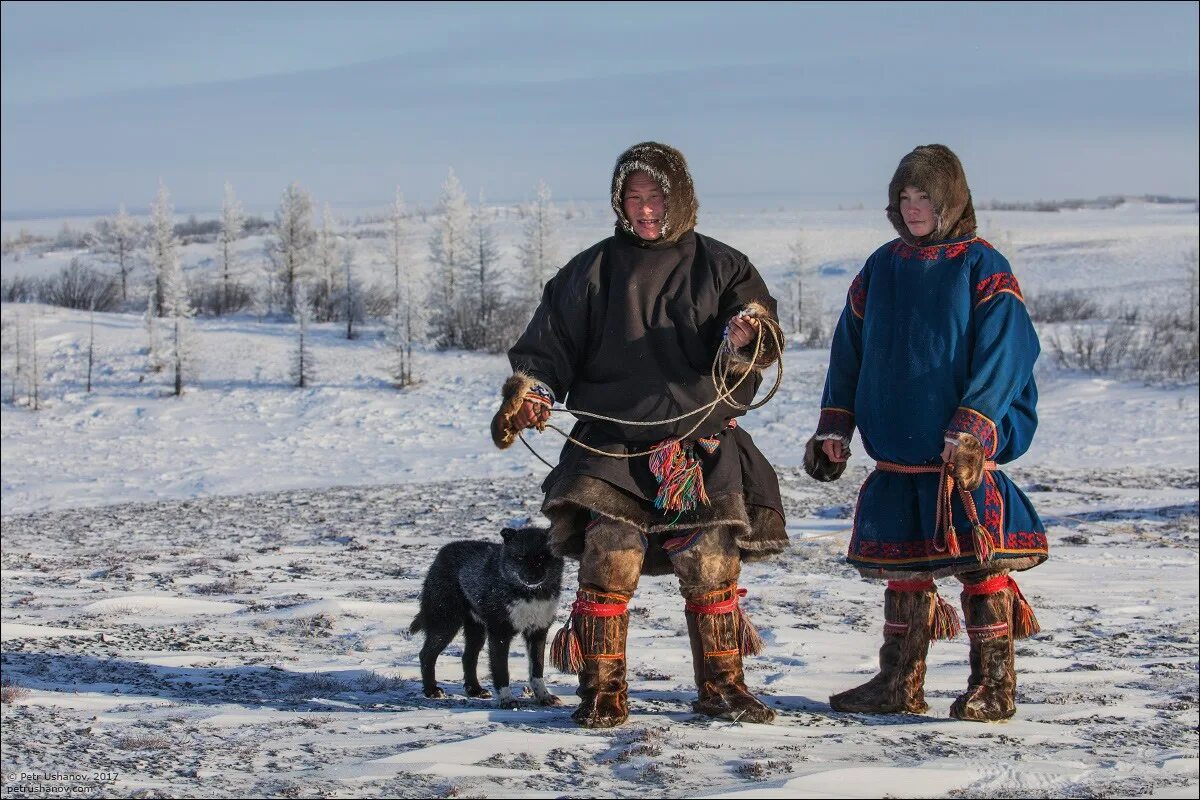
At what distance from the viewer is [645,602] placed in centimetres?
772

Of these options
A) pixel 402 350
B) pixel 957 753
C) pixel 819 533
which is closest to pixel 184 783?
pixel 957 753

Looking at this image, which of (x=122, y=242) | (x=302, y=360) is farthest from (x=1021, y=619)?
(x=122, y=242)

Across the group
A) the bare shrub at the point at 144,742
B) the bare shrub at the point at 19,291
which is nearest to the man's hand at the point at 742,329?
the bare shrub at the point at 144,742

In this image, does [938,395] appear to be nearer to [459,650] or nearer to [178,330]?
[459,650]

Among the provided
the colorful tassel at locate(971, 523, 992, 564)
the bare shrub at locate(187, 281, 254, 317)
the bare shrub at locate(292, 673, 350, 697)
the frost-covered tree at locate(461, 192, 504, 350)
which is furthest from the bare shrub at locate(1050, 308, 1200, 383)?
the bare shrub at locate(187, 281, 254, 317)

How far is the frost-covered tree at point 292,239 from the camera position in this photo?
43.8 meters

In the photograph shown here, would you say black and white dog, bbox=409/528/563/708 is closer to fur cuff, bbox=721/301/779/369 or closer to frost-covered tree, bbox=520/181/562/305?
fur cuff, bbox=721/301/779/369

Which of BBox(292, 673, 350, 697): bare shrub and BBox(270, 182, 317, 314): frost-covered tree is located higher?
BBox(270, 182, 317, 314): frost-covered tree

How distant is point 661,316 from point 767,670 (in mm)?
1961

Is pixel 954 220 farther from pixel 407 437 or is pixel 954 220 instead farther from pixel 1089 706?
pixel 407 437

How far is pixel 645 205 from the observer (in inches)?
198

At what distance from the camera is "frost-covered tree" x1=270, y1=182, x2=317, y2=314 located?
144ft

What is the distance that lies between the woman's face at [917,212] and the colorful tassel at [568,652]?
201 cm

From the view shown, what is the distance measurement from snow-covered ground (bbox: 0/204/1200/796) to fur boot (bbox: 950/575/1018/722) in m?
0.09
